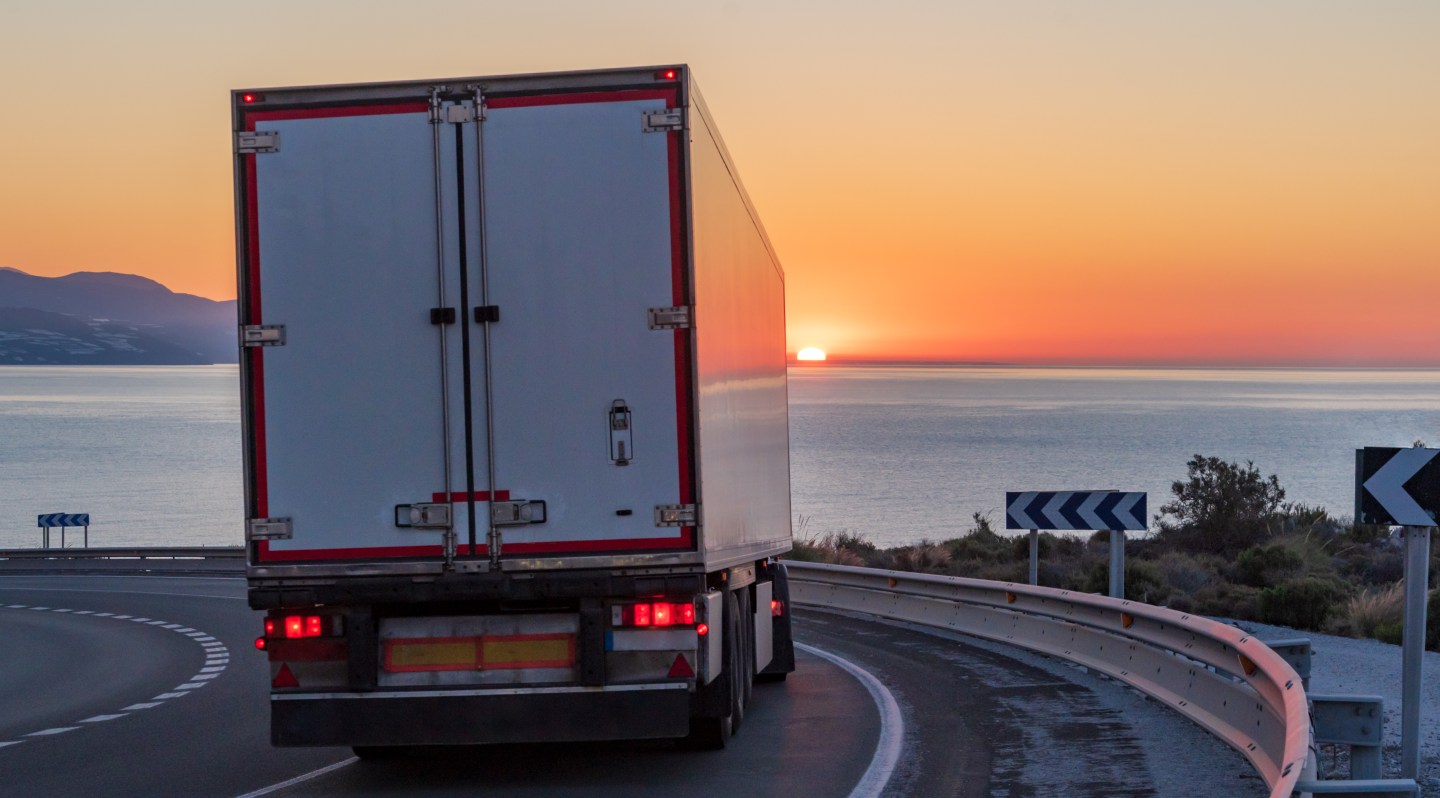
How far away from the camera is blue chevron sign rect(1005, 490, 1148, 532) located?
17422 mm

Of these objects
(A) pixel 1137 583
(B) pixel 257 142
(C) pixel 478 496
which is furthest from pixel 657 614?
(A) pixel 1137 583

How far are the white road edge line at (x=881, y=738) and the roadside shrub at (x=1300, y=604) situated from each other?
19.0 feet

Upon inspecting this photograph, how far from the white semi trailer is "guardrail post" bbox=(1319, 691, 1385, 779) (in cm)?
340

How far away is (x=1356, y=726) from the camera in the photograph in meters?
8.29

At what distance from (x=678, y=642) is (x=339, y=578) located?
1907 mm

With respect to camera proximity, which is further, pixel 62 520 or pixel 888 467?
pixel 888 467

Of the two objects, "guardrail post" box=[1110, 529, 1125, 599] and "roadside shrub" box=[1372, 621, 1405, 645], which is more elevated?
"guardrail post" box=[1110, 529, 1125, 599]

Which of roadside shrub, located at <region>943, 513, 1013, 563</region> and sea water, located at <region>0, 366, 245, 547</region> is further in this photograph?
sea water, located at <region>0, 366, 245, 547</region>

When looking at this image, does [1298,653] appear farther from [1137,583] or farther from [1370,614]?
[1137,583]

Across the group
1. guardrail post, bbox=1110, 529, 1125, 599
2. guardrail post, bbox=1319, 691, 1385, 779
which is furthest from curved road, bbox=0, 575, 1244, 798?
guardrail post, bbox=1110, 529, 1125, 599

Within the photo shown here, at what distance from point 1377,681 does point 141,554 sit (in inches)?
1268

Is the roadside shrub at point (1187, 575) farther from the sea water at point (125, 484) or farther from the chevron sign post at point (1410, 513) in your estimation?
the sea water at point (125, 484)

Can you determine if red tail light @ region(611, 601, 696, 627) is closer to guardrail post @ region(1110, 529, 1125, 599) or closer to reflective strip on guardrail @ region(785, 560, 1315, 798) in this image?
reflective strip on guardrail @ region(785, 560, 1315, 798)

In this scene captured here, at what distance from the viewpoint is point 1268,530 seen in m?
31.4
